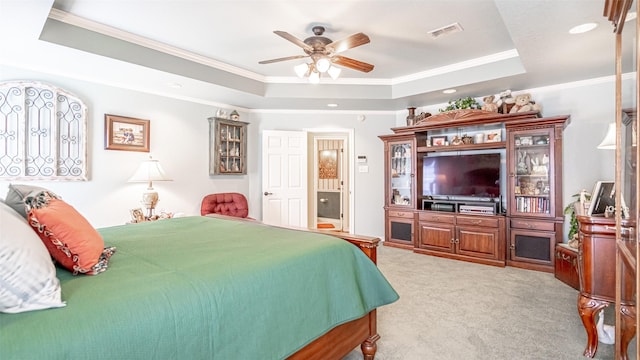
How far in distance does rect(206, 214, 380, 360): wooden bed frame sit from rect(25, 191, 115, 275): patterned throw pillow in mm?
929

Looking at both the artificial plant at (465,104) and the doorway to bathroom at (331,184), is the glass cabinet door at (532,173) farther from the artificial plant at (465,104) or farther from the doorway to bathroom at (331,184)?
the doorway to bathroom at (331,184)

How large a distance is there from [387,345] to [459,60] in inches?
135

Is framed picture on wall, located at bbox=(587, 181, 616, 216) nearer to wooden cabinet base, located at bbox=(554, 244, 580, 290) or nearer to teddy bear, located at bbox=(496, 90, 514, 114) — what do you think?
wooden cabinet base, located at bbox=(554, 244, 580, 290)

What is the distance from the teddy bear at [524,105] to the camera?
397 centimetres

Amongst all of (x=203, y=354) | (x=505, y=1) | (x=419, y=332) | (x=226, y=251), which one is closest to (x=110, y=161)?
(x=226, y=251)

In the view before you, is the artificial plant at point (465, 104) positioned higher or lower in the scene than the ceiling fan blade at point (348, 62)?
lower

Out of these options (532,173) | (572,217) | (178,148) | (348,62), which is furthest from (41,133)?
(572,217)

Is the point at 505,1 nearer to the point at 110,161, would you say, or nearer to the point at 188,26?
the point at 188,26

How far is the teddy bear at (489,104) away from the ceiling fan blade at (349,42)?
2443mm

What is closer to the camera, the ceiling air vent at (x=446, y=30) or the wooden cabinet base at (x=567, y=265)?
the ceiling air vent at (x=446, y=30)

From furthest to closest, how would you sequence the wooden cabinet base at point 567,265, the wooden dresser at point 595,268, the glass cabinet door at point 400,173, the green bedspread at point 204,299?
1. the glass cabinet door at point 400,173
2. the wooden cabinet base at point 567,265
3. the wooden dresser at point 595,268
4. the green bedspread at point 204,299

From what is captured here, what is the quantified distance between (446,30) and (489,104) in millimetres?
1591

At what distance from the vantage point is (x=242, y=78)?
4.38 m

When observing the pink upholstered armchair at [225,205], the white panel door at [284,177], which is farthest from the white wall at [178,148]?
the white panel door at [284,177]
